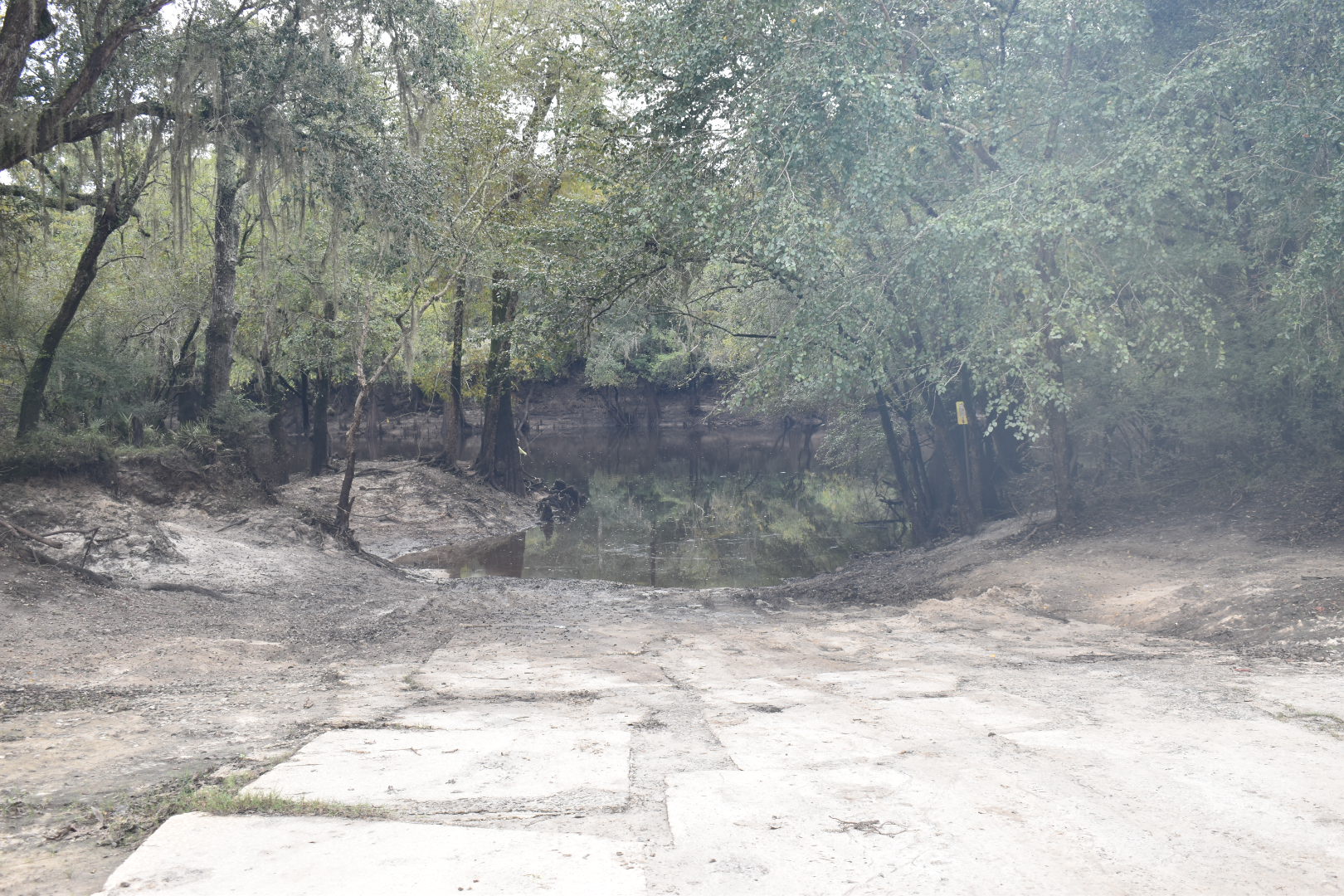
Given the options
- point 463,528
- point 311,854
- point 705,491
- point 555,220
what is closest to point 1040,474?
point 555,220

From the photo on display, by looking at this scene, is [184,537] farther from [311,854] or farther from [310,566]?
[311,854]

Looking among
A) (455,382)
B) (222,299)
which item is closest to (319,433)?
(455,382)

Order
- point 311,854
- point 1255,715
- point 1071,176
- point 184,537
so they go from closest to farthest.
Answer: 1. point 311,854
2. point 1255,715
3. point 1071,176
4. point 184,537

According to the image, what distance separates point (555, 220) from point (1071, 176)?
8.67 meters

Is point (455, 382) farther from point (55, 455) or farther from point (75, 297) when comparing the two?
point (55, 455)

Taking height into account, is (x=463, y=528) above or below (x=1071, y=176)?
below

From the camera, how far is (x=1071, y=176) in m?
12.3

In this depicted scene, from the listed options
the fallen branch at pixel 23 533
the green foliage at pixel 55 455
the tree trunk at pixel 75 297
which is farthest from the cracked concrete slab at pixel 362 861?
the tree trunk at pixel 75 297

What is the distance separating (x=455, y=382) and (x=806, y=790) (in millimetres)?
23287

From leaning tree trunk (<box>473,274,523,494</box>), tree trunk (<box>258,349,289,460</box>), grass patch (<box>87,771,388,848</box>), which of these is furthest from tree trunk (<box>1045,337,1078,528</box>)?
tree trunk (<box>258,349,289,460</box>)

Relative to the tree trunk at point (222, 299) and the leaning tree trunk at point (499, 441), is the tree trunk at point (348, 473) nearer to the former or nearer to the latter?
the tree trunk at point (222, 299)

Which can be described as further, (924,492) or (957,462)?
(924,492)

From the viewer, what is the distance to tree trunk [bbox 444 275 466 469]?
24172 mm

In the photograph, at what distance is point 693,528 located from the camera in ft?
81.6
